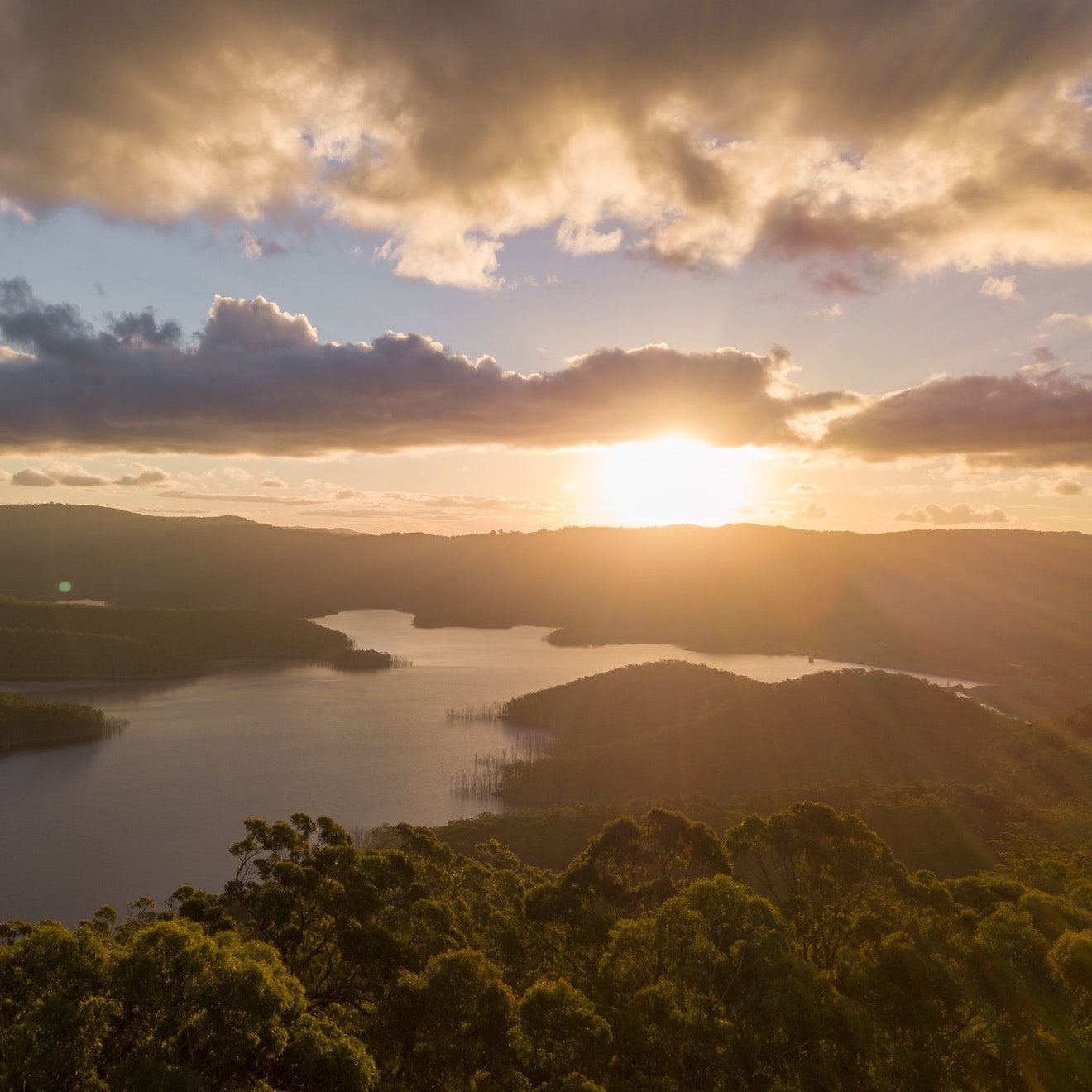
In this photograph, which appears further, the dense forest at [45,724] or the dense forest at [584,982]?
the dense forest at [45,724]

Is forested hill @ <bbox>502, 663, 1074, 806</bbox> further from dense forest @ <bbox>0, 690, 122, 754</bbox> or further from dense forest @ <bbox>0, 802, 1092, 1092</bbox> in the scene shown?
dense forest @ <bbox>0, 690, 122, 754</bbox>

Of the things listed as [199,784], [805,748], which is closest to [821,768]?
[805,748]

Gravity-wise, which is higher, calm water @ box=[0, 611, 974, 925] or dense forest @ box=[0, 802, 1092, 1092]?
dense forest @ box=[0, 802, 1092, 1092]

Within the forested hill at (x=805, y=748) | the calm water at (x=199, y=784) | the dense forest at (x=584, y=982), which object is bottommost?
the calm water at (x=199, y=784)

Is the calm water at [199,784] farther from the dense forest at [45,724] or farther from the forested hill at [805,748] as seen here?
the forested hill at [805,748]

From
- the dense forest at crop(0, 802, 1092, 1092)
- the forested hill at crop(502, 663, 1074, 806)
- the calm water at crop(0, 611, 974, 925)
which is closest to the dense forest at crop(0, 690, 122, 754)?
the calm water at crop(0, 611, 974, 925)

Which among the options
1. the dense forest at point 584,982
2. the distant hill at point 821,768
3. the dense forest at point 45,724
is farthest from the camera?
the dense forest at point 45,724

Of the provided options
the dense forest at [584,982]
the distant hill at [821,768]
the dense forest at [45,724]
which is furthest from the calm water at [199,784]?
the dense forest at [584,982]
